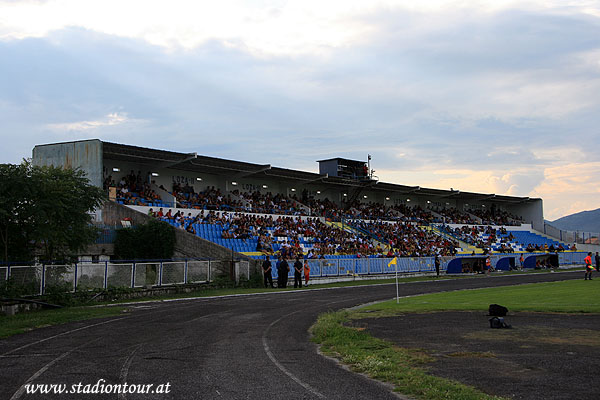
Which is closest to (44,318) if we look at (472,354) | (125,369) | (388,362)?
(125,369)

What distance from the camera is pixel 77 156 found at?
40000 millimetres

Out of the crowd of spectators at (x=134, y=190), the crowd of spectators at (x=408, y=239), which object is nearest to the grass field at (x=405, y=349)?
the crowd of spectators at (x=134, y=190)

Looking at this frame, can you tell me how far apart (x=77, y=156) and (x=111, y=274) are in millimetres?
17591

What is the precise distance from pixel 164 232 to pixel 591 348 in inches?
1062

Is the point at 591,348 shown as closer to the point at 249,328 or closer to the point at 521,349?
the point at 521,349

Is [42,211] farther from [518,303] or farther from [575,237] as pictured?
[575,237]

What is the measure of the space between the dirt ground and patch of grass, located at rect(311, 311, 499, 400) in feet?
1.25

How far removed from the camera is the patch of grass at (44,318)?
51.5ft

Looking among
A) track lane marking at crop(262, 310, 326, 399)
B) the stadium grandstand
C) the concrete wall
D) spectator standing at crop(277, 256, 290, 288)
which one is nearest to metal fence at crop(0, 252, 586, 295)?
spectator standing at crop(277, 256, 290, 288)

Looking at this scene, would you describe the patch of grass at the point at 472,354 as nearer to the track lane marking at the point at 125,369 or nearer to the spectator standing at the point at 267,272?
the track lane marking at the point at 125,369

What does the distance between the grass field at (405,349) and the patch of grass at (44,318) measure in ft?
26.2

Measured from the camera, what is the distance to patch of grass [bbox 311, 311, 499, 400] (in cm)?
806

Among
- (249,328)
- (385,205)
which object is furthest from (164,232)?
(385,205)

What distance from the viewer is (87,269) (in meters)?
24.2
